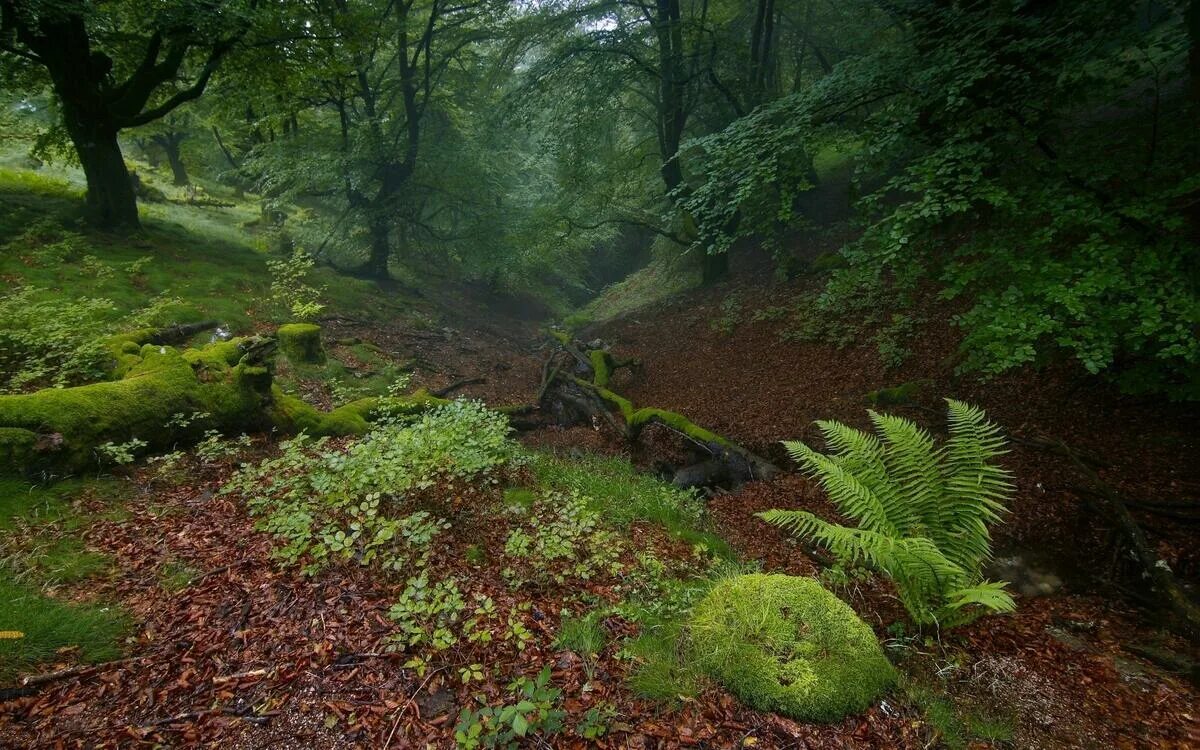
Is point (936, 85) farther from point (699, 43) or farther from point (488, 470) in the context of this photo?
point (699, 43)

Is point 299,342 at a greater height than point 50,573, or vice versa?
point 299,342

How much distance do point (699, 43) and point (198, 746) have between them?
57.0 feet

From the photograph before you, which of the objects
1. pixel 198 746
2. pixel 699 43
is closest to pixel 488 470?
pixel 198 746

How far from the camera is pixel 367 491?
4293mm

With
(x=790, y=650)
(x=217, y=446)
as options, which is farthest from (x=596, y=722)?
(x=217, y=446)

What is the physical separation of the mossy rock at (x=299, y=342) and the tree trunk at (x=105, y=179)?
695 cm

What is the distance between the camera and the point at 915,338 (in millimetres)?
9273

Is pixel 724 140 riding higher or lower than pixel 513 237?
higher

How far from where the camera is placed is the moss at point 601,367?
11727 mm

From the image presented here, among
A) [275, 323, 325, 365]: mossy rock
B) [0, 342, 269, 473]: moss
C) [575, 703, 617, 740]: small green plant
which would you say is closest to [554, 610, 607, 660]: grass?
[575, 703, 617, 740]: small green plant

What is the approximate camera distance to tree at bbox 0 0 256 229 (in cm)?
1011

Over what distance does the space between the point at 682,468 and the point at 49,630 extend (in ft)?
23.4

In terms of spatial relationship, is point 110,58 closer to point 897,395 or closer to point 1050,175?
point 1050,175

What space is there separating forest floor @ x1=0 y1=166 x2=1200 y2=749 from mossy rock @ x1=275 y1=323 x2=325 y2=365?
13.7 ft
